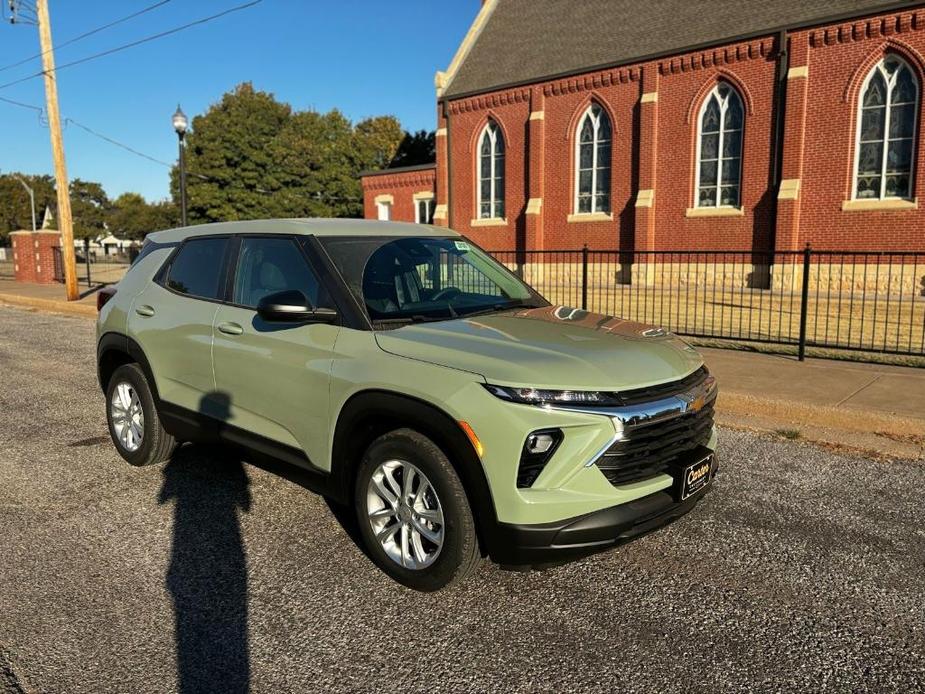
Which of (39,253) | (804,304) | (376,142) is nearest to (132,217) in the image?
(376,142)

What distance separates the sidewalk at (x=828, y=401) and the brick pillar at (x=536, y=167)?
16.4 m

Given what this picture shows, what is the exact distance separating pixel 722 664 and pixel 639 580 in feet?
2.38

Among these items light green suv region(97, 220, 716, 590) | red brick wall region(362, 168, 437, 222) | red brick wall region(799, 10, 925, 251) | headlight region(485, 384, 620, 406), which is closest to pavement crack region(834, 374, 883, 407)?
light green suv region(97, 220, 716, 590)

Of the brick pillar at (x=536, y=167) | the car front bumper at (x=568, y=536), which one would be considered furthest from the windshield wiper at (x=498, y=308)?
the brick pillar at (x=536, y=167)

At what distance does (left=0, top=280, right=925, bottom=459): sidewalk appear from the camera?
20.0 feet

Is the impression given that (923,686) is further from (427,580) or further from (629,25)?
(629,25)

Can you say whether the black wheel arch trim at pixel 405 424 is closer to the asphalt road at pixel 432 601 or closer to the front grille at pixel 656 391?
the asphalt road at pixel 432 601

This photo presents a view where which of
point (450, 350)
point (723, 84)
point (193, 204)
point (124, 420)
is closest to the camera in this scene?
point (450, 350)

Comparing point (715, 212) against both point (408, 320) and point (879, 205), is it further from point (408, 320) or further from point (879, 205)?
point (408, 320)

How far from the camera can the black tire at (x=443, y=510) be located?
314cm

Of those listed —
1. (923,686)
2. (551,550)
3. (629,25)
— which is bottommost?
(923,686)

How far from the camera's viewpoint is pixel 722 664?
2.84 metres

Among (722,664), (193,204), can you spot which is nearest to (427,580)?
(722,664)

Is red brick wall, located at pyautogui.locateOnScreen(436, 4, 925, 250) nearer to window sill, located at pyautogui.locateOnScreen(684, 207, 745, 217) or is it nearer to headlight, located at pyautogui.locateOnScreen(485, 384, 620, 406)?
window sill, located at pyautogui.locateOnScreen(684, 207, 745, 217)
